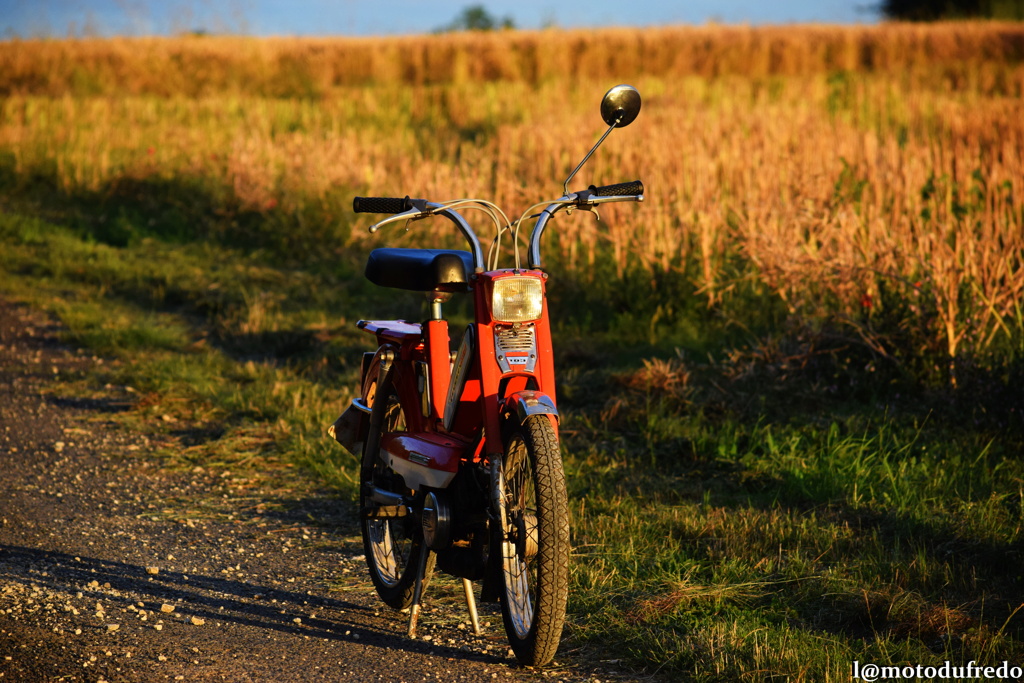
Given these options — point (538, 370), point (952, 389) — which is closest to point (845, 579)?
point (538, 370)

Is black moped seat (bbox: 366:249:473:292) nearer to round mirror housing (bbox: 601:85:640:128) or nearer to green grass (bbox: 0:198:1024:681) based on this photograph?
round mirror housing (bbox: 601:85:640:128)

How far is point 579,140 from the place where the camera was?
1142 cm

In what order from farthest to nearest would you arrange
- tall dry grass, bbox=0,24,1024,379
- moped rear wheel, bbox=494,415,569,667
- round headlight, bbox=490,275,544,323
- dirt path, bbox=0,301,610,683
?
tall dry grass, bbox=0,24,1024,379 < dirt path, bbox=0,301,610,683 < round headlight, bbox=490,275,544,323 < moped rear wheel, bbox=494,415,569,667

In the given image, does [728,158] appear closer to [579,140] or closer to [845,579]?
[579,140]

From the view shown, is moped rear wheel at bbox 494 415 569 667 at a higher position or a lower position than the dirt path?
higher

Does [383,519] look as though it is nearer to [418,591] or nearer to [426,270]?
[418,591]

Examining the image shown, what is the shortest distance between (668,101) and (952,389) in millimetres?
10487

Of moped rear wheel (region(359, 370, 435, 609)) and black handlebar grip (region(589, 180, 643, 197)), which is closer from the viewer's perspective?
black handlebar grip (region(589, 180, 643, 197))

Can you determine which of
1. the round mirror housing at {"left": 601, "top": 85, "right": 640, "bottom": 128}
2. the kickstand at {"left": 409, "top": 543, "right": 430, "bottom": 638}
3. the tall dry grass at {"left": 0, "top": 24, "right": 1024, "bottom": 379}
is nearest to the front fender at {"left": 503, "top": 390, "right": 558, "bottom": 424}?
the kickstand at {"left": 409, "top": 543, "right": 430, "bottom": 638}

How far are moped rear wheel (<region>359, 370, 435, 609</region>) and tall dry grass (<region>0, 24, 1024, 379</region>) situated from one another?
124 inches

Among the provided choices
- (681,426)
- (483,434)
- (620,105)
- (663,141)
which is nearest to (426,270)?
(483,434)

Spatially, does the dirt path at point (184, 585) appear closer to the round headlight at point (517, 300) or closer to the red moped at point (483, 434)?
the red moped at point (483, 434)

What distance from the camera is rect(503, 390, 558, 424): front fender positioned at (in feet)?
10.1

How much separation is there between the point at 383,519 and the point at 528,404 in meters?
1.04
